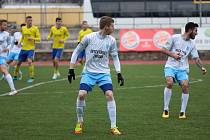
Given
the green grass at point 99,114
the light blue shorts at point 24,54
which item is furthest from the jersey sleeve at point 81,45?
the light blue shorts at point 24,54

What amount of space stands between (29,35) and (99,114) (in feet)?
32.5

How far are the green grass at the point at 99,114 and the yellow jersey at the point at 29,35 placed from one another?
2830 mm

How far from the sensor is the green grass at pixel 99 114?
1022 centimetres

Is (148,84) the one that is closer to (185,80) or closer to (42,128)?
(185,80)

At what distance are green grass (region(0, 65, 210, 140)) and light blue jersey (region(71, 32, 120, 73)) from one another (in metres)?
1.10

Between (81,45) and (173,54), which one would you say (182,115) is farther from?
(81,45)

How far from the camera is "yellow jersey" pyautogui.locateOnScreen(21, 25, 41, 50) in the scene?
22.1m

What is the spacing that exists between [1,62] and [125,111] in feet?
16.3

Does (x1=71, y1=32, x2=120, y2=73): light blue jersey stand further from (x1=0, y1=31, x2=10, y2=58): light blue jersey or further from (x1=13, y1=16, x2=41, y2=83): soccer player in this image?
(x1=13, y1=16, x2=41, y2=83): soccer player

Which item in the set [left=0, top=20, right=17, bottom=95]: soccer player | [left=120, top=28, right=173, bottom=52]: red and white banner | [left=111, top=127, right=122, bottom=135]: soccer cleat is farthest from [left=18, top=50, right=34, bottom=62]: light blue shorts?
[left=120, top=28, right=173, bottom=52]: red and white banner

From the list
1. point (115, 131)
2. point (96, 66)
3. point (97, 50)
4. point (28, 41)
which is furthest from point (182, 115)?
point (28, 41)

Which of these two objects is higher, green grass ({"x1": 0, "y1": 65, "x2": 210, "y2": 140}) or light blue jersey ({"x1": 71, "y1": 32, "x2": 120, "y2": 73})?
light blue jersey ({"x1": 71, "y1": 32, "x2": 120, "y2": 73})

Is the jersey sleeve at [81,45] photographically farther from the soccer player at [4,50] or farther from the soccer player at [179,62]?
the soccer player at [4,50]

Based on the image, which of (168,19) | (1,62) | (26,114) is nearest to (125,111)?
(26,114)
